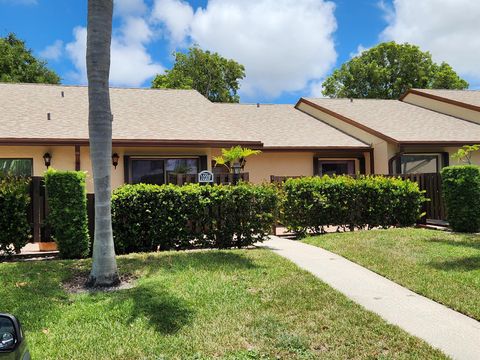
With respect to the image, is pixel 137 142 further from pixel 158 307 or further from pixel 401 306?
pixel 401 306

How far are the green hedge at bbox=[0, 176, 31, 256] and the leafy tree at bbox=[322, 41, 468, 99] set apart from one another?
4094cm

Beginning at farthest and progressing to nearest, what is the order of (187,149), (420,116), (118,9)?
(420,116) → (187,149) → (118,9)

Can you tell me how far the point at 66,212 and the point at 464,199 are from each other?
399 inches

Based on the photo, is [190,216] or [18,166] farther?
[18,166]

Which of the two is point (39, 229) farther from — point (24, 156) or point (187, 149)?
point (187, 149)

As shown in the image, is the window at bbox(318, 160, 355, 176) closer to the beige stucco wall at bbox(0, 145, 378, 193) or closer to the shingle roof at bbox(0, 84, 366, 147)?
the beige stucco wall at bbox(0, 145, 378, 193)

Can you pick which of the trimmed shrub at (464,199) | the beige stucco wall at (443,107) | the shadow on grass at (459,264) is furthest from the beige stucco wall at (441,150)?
the shadow on grass at (459,264)

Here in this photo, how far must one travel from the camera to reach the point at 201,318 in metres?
5.15

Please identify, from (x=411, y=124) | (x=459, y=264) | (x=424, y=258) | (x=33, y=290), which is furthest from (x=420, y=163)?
(x=33, y=290)

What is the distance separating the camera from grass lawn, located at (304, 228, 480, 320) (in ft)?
20.6

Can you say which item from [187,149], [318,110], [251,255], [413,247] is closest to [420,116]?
[318,110]

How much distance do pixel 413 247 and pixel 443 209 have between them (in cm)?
508

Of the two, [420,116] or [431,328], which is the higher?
[420,116]

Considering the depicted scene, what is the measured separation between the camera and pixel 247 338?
4.63 metres
